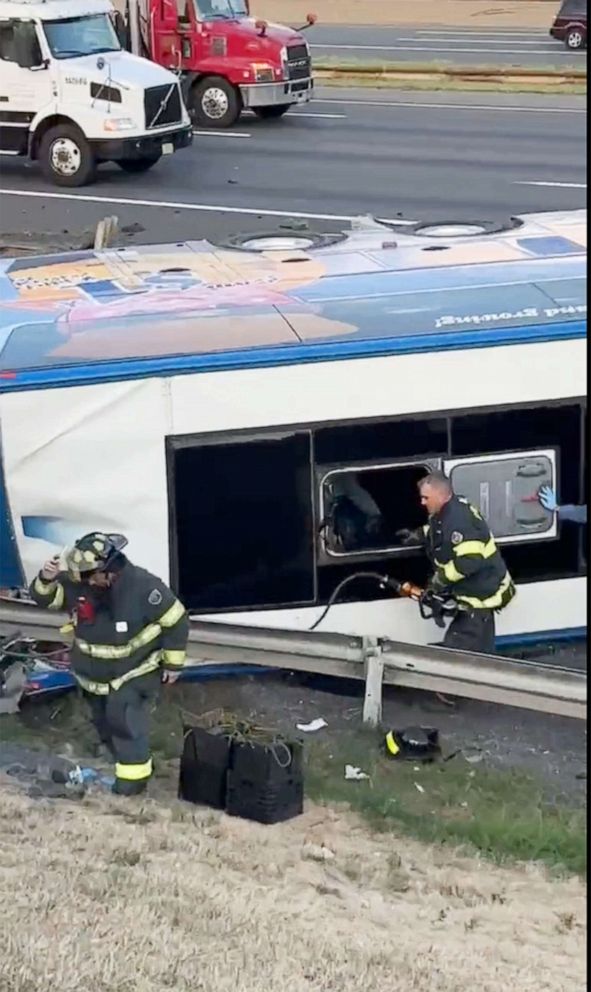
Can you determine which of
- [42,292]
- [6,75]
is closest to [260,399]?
[42,292]

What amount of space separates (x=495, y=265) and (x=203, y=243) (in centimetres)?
232

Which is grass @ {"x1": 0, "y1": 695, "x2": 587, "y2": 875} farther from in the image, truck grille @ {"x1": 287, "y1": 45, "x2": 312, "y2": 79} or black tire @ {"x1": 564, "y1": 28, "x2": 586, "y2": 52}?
black tire @ {"x1": 564, "y1": 28, "x2": 586, "y2": 52}

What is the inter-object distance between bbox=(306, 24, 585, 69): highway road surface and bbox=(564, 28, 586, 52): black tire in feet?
0.78

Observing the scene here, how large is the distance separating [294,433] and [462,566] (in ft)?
4.18

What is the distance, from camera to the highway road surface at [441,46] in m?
40.4

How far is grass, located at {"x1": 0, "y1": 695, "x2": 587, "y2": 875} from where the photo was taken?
322 inches

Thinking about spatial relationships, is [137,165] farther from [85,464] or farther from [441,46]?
[441,46]

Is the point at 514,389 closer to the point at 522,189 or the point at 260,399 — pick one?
the point at 260,399

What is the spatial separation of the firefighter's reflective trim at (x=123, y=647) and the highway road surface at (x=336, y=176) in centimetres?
1261

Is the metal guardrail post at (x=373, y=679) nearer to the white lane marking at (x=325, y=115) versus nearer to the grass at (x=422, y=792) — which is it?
the grass at (x=422, y=792)

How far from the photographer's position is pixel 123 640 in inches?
345

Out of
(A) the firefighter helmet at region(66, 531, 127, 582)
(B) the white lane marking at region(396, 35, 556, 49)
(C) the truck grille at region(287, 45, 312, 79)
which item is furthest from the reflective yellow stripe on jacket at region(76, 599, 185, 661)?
(B) the white lane marking at region(396, 35, 556, 49)

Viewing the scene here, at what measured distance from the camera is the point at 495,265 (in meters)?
11.2

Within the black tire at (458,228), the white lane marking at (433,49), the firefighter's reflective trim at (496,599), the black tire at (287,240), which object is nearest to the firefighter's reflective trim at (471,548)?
the firefighter's reflective trim at (496,599)
